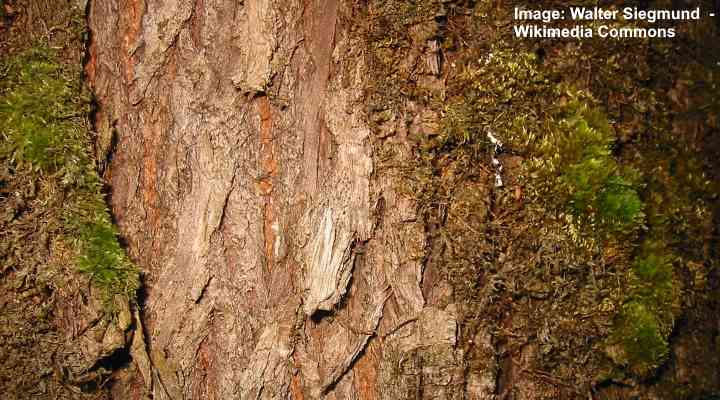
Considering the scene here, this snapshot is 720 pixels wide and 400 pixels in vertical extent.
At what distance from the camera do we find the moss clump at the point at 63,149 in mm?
1877

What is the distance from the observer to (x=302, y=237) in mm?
1909

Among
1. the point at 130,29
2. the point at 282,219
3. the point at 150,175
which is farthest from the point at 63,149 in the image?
the point at 282,219

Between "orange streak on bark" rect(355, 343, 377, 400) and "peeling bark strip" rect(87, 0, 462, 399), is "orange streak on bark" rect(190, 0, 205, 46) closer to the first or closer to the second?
"peeling bark strip" rect(87, 0, 462, 399)

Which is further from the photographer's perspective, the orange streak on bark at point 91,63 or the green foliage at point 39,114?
the orange streak on bark at point 91,63

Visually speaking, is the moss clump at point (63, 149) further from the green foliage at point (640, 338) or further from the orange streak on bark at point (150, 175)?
the green foliage at point (640, 338)

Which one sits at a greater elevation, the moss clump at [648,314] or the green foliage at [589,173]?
the green foliage at [589,173]

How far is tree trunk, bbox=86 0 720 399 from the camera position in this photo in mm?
1871

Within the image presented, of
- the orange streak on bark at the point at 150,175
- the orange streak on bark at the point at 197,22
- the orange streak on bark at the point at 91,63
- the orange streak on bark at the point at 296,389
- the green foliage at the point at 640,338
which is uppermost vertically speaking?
the orange streak on bark at the point at 197,22

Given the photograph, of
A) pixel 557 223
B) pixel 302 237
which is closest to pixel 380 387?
pixel 302 237

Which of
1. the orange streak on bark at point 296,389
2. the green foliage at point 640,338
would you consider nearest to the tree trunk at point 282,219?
the orange streak on bark at point 296,389

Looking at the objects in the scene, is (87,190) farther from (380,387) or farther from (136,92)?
(380,387)

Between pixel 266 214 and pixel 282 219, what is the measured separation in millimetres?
63

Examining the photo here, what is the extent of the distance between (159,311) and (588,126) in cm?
178

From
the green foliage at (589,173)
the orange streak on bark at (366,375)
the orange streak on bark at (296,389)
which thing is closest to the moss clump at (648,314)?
the green foliage at (589,173)
